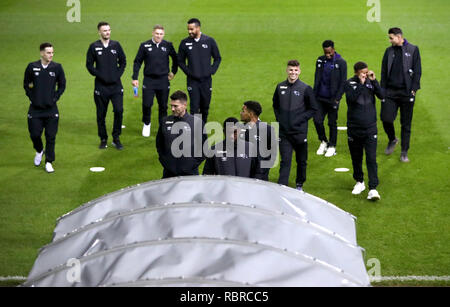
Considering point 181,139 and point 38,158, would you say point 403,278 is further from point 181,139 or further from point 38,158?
point 38,158

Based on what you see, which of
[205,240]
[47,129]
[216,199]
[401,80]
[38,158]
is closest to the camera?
[205,240]

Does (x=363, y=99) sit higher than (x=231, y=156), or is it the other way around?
(x=363, y=99)

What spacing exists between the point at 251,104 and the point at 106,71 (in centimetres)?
549

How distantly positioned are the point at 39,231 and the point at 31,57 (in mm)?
14108

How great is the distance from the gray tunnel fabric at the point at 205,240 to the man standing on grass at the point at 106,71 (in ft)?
30.0

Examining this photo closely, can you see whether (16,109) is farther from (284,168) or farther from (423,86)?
(423,86)

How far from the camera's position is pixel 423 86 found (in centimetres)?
2066

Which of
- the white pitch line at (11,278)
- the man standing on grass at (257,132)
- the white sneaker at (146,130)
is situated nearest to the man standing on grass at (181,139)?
the man standing on grass at (257,132)

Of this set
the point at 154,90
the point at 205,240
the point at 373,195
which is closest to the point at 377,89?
the point at 373,195

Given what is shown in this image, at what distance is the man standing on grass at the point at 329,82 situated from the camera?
48.3 feet

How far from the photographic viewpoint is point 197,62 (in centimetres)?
1627

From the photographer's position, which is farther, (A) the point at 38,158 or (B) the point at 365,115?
(A) the point at 38,158

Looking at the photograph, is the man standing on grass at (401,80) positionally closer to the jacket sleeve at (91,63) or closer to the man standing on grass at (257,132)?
the man standing on grass at (257,132)
